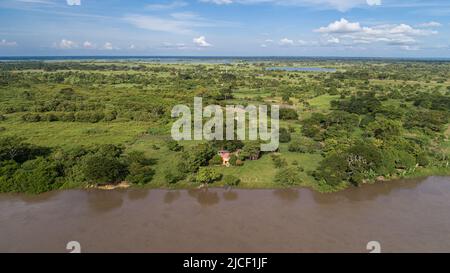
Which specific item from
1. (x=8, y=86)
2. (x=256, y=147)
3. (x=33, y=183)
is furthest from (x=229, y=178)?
(x=8, y=86)

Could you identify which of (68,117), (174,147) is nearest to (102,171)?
(174,147)

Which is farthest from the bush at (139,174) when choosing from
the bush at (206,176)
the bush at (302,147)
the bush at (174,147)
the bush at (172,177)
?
the bush at (302,147)

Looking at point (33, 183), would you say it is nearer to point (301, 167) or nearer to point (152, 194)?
point (152, 194)

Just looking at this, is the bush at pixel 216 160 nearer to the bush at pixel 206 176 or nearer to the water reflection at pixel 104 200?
the bush at pixel 206 176

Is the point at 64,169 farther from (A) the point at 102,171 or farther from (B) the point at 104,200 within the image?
(B) the point at 104,200

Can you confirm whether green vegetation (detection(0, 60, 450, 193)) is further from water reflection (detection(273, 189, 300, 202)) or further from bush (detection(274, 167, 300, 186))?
water reflection (detection(273, 189, 300, 202))

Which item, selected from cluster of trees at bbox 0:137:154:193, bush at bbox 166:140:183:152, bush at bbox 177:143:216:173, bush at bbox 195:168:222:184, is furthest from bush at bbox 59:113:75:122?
bush at bbox 195:168:222:184

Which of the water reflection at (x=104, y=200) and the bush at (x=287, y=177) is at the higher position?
the bush at (x=287, y=177)
